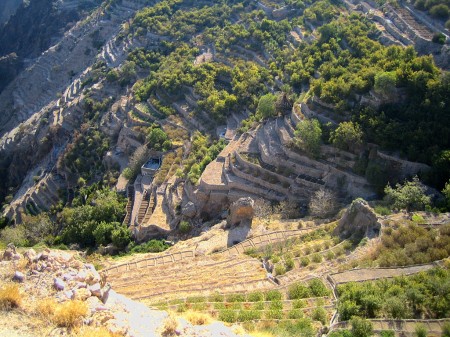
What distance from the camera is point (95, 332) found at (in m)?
13.0

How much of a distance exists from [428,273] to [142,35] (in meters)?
52.5

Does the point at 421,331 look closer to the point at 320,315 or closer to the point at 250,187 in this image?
the point at 320,315

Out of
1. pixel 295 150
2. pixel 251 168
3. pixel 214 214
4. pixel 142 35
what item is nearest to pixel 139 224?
pixel 214 214

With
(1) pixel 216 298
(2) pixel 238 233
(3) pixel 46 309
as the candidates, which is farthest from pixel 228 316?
(2) pixel 238 233

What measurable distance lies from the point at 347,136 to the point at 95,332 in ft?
71.6

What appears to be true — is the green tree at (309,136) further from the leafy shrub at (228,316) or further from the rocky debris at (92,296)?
the rocky debris at (92,296)

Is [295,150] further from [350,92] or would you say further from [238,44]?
[238,44]

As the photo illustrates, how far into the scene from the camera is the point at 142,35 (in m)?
60.4

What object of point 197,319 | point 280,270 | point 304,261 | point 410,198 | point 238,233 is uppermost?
point 197,319

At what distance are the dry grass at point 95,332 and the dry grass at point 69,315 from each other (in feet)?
1.48

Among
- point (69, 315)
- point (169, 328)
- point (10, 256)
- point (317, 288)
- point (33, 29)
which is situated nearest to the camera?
point (69, 315)

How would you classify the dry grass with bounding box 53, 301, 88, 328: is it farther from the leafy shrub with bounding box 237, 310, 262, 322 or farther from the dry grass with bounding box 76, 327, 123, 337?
the leafy shrub with bounding box 237, 310, 262, 322

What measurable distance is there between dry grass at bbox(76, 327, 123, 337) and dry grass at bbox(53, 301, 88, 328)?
0.45m

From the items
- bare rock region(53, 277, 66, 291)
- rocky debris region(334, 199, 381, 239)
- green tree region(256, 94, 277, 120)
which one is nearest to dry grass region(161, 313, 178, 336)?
bare rock region(53, 277, 66, 291)
